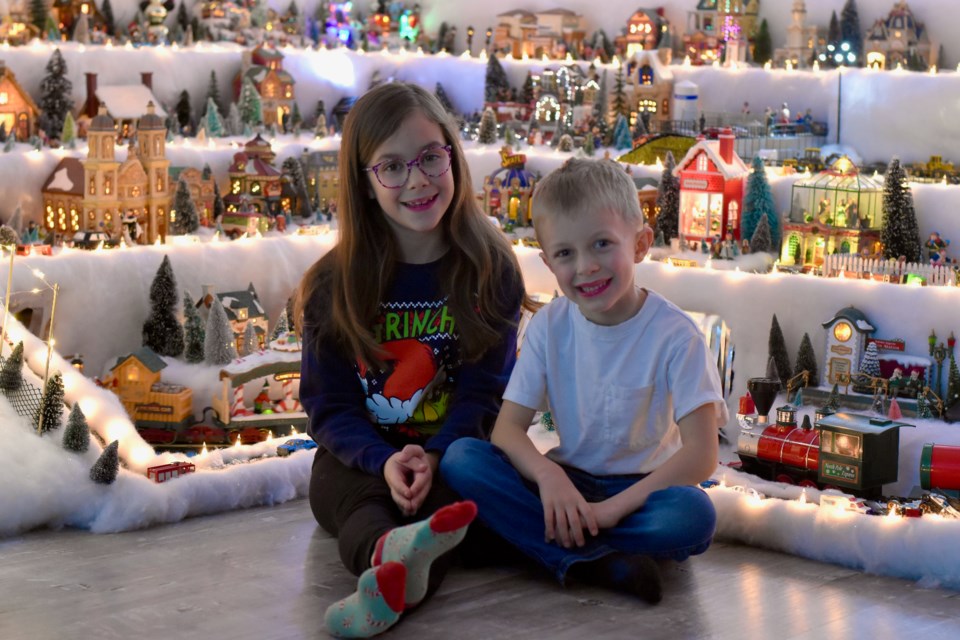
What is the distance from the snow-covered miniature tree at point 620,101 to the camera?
8.08m

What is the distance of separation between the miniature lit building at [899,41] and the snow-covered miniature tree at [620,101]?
1279 mm

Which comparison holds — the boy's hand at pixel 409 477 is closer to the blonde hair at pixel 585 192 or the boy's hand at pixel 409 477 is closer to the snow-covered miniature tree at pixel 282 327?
the blonde hair at pixel 585 192

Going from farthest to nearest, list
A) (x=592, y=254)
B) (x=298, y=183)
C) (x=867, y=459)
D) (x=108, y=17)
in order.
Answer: (x=108, y=17) < (x=298, y=183) < (x=867, y=459) < (x=592, y=254)

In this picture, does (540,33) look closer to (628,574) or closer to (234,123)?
(234,123)

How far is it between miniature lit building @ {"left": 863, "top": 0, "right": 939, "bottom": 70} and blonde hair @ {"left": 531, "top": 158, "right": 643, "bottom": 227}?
5.62 meters

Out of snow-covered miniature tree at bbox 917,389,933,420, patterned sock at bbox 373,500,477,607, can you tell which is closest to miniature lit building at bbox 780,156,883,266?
snow-covered miniature tree at bbox 917,389,933,420

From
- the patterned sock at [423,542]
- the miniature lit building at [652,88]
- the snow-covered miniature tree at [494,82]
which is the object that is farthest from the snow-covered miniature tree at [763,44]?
the patterned sock at [423,542]

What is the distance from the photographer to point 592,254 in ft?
7.33

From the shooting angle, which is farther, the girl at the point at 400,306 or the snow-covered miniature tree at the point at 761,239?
the snow-covered miniature tree at the point at 761,239

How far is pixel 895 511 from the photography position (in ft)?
8.79

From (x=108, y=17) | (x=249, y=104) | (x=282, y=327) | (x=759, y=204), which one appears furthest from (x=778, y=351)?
(x=108, y=17)

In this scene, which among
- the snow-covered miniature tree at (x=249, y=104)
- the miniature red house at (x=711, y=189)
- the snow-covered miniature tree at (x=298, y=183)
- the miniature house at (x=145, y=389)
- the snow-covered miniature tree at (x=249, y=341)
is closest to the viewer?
the miniature house at (x=145, y=389)

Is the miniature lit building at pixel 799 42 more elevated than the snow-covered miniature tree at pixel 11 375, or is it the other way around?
the miniature lit building at pixel 799 42

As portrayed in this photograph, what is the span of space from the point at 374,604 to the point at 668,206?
5119 mm
